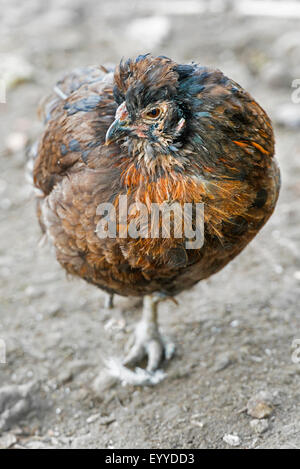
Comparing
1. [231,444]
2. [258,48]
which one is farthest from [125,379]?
[258,48]

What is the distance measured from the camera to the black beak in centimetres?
258

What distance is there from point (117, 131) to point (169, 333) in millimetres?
1827

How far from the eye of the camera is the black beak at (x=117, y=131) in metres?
2.58

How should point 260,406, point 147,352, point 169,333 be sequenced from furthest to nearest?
1. point 169,333
2. point 147,352
3. point 260,406

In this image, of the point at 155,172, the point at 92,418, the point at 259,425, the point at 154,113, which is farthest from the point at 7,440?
the point at 154,113

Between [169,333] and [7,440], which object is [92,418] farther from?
[169,333]

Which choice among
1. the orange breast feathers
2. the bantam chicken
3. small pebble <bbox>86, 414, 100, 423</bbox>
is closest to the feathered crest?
the bantam chicken

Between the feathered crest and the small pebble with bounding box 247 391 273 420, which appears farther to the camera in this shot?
the small pebble with bounding box 247 391 273 420

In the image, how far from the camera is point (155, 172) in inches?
105

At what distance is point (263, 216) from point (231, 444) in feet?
4.15

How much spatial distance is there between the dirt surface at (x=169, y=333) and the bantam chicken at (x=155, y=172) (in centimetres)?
75

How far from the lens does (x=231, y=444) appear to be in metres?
3.15

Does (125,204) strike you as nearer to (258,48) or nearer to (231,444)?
(231,444)

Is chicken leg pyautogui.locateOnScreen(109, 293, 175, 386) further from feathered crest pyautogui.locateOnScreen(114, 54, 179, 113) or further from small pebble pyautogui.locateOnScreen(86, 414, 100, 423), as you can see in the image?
feathered crest pyautogui.locateOnScreen(114, 54, 179, 113)
